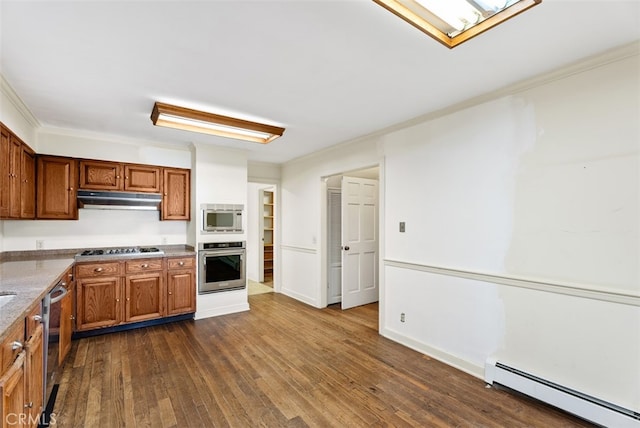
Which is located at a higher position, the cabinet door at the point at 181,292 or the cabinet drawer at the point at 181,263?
the cabinet drawer at the point at 181,263

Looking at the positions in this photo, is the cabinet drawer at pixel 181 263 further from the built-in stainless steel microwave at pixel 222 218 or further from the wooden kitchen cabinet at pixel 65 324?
the wooden kitchen cabinet at pixel 65 324

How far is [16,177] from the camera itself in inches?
116

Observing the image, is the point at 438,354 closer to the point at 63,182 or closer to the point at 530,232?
the point at 530,232

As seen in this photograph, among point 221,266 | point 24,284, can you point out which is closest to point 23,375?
point 24,284

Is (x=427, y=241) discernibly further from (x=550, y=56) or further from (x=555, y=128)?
(x=550, y=56)

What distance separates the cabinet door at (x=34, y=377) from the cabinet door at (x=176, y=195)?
2.61 metres

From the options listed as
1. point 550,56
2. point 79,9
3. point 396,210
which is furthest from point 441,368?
point 79,9

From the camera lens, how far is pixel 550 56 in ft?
6.89

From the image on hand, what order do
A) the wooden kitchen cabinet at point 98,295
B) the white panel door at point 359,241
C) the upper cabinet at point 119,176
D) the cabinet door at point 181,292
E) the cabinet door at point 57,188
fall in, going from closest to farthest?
the wooden kitchen cabinet at point 98,295 → the cabinet door at point 57,188 → the upper cabinet at point 119,176 → the cabinet door at point 181,292 → the white panel door at point 359,241

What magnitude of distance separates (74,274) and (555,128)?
488cm

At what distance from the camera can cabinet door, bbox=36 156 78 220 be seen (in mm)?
3584

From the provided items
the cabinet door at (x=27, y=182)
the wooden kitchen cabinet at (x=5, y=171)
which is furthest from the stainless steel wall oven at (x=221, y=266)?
the wooden kitchen cabinet at (x=5, y=171)

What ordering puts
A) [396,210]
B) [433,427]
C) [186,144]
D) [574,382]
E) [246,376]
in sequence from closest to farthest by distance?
[433,427], [574,382], [246,376], [396,210], [186,144]

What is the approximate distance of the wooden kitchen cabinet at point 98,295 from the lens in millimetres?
3455
